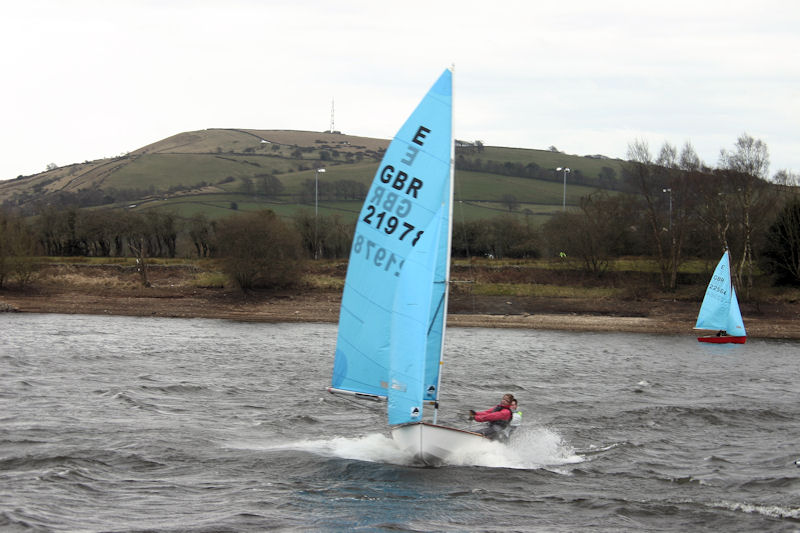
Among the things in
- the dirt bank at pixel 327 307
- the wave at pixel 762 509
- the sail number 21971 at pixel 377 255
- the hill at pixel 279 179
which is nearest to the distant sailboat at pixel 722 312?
the dirt bank at pixel 327 307

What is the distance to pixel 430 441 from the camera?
16.2 metres

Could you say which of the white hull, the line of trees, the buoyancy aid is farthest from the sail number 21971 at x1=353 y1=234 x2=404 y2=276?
the line of trees

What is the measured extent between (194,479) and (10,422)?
6.55 meters

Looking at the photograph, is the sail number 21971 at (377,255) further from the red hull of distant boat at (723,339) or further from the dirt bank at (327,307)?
the red hull of distant boat at (723,339)

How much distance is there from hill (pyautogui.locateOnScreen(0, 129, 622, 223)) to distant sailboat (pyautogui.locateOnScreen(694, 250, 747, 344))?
2095 inches

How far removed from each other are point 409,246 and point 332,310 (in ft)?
111

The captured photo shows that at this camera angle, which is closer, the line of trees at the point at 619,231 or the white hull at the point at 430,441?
the white hull at the point at 430,441

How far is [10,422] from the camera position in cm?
1984

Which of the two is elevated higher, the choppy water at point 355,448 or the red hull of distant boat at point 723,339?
the red hull of distant boat at point 723,339

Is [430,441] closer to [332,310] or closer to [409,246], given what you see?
[409,246]

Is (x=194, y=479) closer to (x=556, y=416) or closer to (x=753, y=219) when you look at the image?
(x=556, y=416)

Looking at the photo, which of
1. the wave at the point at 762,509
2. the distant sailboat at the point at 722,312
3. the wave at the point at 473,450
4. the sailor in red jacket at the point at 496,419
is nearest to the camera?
the wave at the point at 762,509

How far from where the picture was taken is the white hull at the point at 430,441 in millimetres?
16125

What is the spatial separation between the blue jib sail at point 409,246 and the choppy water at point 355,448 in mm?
1995
